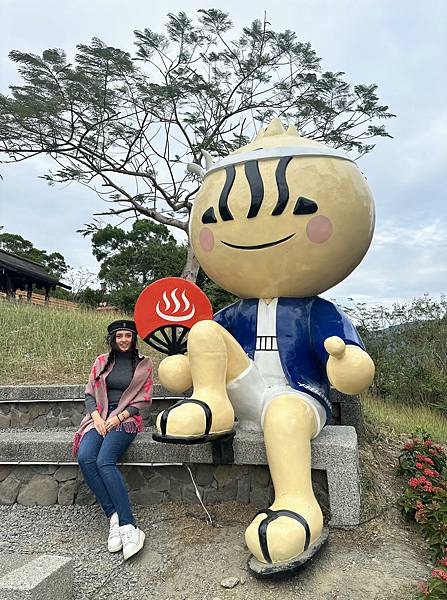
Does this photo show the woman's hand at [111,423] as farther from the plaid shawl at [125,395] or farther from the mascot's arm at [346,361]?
the mascot's arm at [346,361]

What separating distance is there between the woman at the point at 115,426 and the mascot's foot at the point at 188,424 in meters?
0.52

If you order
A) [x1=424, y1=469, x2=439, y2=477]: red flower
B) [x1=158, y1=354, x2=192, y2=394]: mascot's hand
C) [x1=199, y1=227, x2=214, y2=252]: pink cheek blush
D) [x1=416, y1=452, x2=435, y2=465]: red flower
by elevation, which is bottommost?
[x1=424, y1=469, x2=439, y2=477]: red flower

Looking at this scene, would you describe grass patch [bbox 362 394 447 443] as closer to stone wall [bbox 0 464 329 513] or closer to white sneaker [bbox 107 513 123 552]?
stone wall [bbox 0 464 329 513]

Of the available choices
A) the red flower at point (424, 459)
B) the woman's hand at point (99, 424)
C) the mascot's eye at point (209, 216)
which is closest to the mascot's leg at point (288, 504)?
the woman's hand at point (99, 424)

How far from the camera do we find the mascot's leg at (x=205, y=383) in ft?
8.16

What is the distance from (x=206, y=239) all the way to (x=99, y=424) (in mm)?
1291

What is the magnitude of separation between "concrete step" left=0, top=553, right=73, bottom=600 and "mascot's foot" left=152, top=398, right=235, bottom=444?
2.25ft

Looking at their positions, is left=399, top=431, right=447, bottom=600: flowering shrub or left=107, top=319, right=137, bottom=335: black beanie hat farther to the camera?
left=107, top=319, right=137, bottom=335: black beanie hat

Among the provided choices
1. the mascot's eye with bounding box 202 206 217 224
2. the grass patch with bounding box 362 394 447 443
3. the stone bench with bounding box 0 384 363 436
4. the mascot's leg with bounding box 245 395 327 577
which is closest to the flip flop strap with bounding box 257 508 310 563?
the mascot's leg with bounding box 245 395 327 577

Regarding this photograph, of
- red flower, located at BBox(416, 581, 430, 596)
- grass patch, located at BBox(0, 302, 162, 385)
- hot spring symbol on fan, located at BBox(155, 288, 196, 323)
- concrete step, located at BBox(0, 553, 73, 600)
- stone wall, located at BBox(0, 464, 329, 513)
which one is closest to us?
concrete step, located at BBox(0, 553, 73, 600)

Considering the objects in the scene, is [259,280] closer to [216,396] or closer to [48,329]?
[216,396]

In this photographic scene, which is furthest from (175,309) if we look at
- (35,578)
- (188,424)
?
(35,578)

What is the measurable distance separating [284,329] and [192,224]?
0.90 metres

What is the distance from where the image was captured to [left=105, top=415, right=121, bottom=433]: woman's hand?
3.02m
